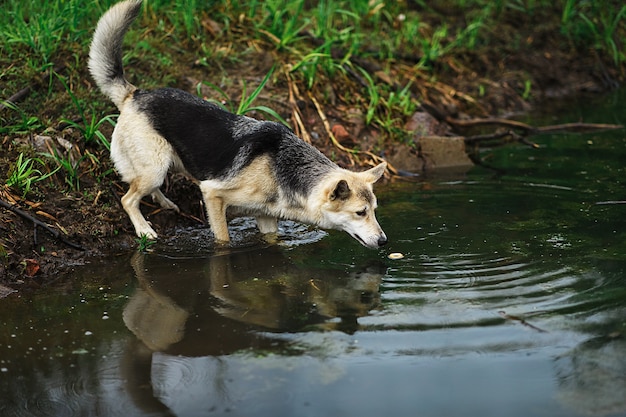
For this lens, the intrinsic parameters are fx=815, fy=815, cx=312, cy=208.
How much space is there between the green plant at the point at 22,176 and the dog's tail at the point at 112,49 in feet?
2.90

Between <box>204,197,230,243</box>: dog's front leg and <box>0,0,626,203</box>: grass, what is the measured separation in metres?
1.24

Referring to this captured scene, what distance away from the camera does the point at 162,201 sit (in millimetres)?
7477

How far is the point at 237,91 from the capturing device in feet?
29.6

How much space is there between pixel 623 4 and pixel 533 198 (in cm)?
685

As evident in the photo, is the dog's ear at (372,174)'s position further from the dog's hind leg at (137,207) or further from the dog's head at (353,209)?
the dog's hind leg at (137,207)

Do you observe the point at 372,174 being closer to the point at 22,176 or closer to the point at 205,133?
the point at 205,133

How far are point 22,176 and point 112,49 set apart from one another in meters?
1.33

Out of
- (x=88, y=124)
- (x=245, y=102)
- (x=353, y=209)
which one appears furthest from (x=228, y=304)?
(x=245, y=102)

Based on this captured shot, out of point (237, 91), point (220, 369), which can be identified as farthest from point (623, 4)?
Answer: point (220, 369)

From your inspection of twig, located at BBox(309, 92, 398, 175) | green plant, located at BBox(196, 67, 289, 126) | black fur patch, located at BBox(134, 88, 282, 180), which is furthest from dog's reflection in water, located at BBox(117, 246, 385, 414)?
twig, located at BBox(309, 92, 398, 175)

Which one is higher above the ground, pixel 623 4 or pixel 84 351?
pixel 623 4

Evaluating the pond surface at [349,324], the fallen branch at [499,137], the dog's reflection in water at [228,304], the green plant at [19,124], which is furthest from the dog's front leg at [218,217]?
the fallen branch at [499,137]

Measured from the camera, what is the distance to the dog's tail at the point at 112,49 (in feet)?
22.9

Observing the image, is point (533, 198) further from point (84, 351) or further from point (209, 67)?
point (84, 351)
